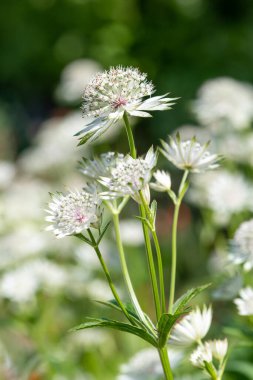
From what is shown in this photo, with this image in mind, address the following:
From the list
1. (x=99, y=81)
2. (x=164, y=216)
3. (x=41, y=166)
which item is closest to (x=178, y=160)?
(x=99, y=81)

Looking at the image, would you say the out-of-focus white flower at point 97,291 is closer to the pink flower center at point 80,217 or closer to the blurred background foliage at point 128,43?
the pink flower center at point 80,217

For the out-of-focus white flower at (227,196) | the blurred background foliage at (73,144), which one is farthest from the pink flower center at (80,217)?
the out-of-focus white flower at (227,196)

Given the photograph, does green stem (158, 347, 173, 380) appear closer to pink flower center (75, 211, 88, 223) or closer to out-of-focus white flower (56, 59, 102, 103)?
pink flower center (75, 211, 88, 223)

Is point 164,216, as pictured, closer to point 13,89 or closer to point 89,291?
point 89,291

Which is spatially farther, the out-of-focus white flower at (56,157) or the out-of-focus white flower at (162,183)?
the out-of-focus white flower at (56,157)

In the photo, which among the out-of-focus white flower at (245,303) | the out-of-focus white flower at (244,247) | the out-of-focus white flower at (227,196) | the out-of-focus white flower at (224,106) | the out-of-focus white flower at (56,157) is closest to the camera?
the out-of-focus white flower at (245,303)

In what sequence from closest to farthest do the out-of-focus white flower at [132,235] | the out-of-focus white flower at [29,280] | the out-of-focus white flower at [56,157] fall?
the out-of-focus white flower at [29,280] → the out-of-focus white flower at [132,235] → the out-of-focus white flower at [56,157]

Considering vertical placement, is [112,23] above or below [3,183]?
above
